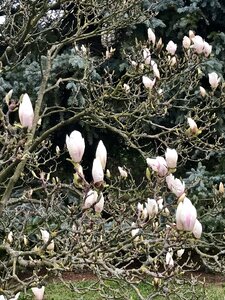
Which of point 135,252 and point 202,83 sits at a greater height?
point 135,252

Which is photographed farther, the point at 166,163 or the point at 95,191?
the point at 166,163

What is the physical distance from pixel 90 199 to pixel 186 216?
1.24 feet

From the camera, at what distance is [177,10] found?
22.1ft

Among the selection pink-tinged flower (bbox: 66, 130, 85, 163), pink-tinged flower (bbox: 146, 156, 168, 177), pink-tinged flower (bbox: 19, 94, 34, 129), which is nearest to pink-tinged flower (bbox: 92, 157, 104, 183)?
pink-tinged flower (bbox: 66, 130, 85, 163)

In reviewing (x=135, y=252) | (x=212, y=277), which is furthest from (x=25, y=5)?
(x=212, y=277)

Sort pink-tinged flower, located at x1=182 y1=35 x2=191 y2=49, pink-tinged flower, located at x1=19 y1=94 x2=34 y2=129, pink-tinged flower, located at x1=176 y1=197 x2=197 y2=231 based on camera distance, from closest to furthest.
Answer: pink-tinged flower, located at x1=176 y1=197 x2=197 y2=231
pink-tinged flower, located at x1=19 y1=94 x2=34 y2=129
pink-tinged flower, located at x1=182 y1=35 x2=191 y2=49

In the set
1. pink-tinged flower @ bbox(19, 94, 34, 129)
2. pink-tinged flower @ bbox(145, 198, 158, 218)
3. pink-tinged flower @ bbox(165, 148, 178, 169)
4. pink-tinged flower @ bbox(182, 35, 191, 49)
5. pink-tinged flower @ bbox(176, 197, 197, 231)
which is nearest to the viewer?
pink-tinged flower @ bbox(176, 197, 197, 231)

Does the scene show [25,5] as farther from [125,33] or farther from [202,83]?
[202,83]

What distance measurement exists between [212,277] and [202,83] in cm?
248

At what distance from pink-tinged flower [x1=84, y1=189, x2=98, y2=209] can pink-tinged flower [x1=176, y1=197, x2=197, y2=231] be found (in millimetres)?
332

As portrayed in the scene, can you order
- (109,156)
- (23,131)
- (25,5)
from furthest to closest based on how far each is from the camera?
(109,156) → (25,5) → (23,131)

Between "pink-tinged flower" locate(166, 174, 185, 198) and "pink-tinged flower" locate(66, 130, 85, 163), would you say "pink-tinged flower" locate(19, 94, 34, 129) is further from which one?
"pink-tinged flower" locate(166, 174, 185, 198)

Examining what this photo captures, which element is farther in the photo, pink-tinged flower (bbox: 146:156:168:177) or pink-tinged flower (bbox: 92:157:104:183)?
pink-tinged flower (bbox: 146:156:168:177)

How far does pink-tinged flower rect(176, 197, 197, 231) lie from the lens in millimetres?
1667
